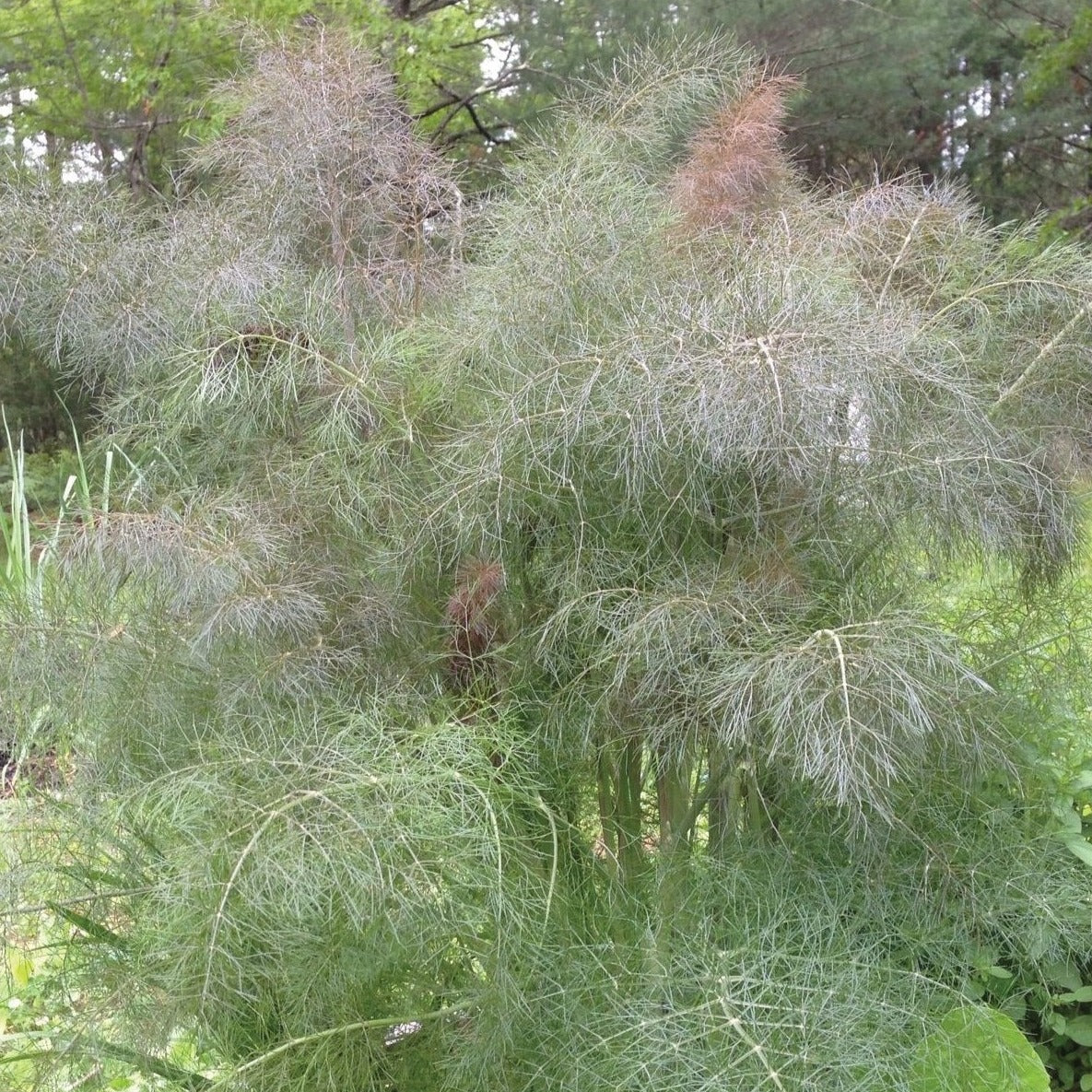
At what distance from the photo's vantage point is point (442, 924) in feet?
5.72

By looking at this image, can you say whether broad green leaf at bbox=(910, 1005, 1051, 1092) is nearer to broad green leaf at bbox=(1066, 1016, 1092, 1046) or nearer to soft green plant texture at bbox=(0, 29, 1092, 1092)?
soft green plant texture at bbox=(0, 29, 1092, 1092)

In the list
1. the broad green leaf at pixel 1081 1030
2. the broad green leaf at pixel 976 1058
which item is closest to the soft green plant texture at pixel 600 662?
the broad green leaf at pixel 976 1058

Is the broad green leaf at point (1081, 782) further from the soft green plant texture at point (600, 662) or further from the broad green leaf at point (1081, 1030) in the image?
the broad green leaf at point (1081, 1030)

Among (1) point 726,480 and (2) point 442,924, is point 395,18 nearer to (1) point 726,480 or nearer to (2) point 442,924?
(1) point 726,480

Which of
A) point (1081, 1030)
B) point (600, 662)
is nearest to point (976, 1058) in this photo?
point (1081, 1030)

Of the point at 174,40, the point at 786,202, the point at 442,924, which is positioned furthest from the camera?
the point at 174,40

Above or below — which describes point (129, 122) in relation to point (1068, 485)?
above

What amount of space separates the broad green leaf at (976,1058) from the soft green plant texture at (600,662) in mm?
16

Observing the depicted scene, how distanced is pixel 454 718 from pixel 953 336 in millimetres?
1118

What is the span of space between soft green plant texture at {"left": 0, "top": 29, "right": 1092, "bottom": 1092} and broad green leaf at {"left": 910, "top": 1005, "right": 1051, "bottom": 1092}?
0.05ft

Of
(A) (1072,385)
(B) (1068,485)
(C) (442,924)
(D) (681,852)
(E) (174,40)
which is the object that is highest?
(E) (174,40)

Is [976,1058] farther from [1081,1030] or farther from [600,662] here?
[600,662]

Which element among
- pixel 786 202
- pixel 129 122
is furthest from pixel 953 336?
pixel 129 122

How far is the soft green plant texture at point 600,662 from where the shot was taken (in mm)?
1760
